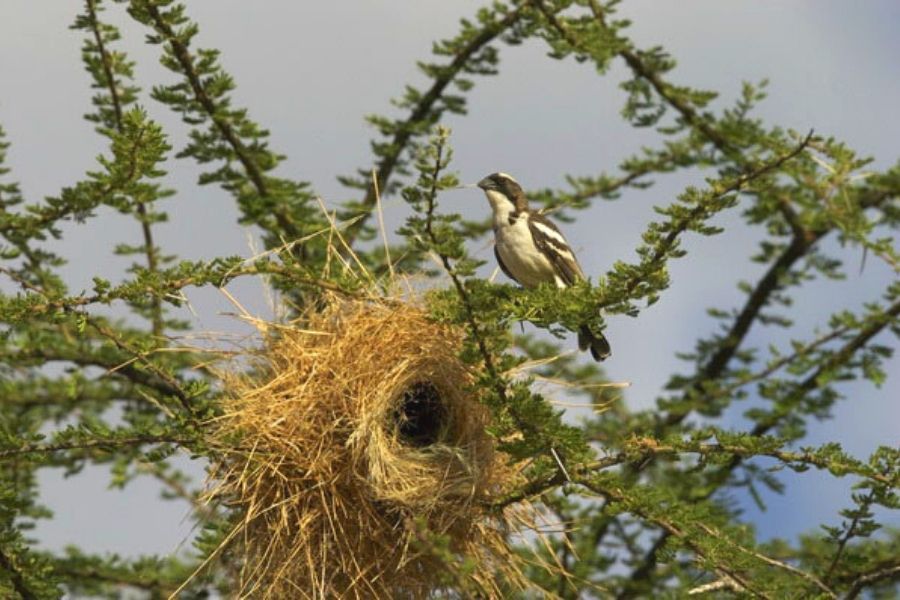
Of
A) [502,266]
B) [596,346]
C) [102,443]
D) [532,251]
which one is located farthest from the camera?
[502,266]

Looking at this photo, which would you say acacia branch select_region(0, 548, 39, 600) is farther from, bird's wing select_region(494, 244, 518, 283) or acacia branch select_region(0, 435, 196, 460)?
bird's wing select_region(494, 244, 518, 283)

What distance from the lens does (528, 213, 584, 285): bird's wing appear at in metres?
6.94

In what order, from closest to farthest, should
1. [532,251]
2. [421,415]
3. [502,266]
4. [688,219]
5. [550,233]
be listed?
[688,219]
[421,415]
[532,251]
[550,233]
[502,266]

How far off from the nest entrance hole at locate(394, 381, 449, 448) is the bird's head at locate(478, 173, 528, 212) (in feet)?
5.00

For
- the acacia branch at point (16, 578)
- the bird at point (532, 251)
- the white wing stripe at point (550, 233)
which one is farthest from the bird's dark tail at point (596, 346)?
the acacia branch at point (16, 578)

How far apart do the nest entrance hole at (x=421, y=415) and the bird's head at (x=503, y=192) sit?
1523mm

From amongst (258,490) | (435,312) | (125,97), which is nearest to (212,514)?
(258,490)

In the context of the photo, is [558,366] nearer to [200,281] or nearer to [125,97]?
[125,97]

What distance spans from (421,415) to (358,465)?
0.48 meters

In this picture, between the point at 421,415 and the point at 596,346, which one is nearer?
the point at 421,415

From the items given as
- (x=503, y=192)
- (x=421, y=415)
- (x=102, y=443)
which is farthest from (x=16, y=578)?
(x=503, y=192)

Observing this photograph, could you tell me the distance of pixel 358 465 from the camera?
5.55 m

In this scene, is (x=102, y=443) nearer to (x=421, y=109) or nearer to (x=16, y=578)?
(x=16, y=578)

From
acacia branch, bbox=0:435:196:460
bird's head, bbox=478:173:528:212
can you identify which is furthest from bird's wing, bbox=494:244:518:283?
acacia branch, bbox=0:435:196:460
